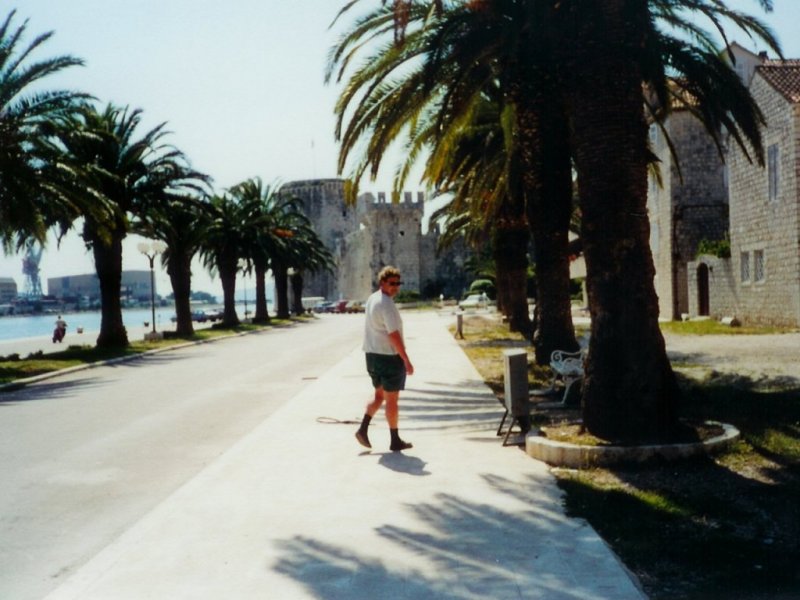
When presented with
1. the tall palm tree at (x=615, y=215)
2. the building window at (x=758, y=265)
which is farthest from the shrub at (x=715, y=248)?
the tall palm tree at (x=615, y=215)

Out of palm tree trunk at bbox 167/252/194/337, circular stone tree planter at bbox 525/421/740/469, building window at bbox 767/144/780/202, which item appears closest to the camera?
circular stone tree planter at bbox 525/421/740/469

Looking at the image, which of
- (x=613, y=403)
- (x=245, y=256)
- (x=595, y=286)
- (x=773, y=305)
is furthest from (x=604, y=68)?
(x=245, y=256)

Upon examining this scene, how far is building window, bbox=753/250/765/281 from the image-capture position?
83.2ft

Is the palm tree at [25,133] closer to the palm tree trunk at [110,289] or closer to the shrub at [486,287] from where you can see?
the palm tree trunk at [110,289]

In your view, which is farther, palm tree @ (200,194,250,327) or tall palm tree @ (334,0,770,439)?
palm tree @ (200,194,250,327)

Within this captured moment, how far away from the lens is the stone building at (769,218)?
22609 millimetres

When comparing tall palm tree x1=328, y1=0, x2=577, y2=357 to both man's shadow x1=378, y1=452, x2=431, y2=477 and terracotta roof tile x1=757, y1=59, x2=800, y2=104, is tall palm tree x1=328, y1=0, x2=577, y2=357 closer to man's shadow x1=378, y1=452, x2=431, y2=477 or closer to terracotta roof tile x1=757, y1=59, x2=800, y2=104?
man's shadow x1=378, y1=452, x2=431, y2=477

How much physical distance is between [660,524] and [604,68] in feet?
14.1

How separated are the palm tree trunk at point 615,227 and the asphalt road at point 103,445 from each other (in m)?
3.69

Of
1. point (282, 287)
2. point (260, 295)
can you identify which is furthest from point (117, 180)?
point (282, 287)

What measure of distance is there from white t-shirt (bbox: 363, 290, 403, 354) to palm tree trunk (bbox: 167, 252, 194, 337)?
2778 cm

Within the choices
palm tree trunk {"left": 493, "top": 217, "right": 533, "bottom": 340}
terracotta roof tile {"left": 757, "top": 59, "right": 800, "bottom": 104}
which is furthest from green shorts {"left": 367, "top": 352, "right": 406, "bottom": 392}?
terracotta roof tile {"left": 757, "top": 59, "right": 800, "bottom": 104}

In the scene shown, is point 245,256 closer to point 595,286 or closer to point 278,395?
point 278,395

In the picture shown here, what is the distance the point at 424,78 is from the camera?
10.9 m
